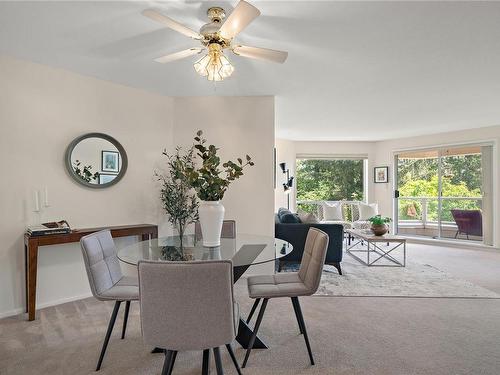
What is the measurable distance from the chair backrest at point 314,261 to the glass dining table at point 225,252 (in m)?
0.16

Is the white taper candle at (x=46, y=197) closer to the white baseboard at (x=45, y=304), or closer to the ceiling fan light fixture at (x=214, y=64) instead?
the white baseboard at (x=45, y=304)

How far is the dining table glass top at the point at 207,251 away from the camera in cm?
203

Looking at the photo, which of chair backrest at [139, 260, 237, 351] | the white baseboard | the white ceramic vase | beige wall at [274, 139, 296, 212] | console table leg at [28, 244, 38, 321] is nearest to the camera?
chair backrest at [139, 260, 237, 351]

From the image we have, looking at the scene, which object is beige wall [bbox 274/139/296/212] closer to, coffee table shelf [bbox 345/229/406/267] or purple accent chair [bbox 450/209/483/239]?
coffee table shelf [bbox 345/229/406/267]

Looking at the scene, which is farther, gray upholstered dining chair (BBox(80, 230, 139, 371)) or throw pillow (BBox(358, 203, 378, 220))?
throw pillow (BBox(358, 203, 378, 220))

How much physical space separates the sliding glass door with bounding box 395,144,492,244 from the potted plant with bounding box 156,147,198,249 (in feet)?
18.7

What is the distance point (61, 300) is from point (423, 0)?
415 centimetres

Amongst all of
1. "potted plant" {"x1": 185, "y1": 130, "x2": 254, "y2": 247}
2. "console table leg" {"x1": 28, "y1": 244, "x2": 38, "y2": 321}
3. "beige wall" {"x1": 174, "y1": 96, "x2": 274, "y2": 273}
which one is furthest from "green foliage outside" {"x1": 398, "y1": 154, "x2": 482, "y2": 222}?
"console table leg" {"x1": 28, "y1": 244, "x2": 38, "y2": 321}

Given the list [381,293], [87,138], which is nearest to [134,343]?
[87,138]

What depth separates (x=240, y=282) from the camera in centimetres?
408

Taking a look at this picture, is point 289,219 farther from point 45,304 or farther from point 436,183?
point 436,183

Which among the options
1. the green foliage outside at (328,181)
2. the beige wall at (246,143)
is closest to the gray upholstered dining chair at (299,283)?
the beige wall at (246,143)

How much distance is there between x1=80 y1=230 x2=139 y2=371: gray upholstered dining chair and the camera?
2127mm

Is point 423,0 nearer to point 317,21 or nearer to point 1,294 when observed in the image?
point 317,21
